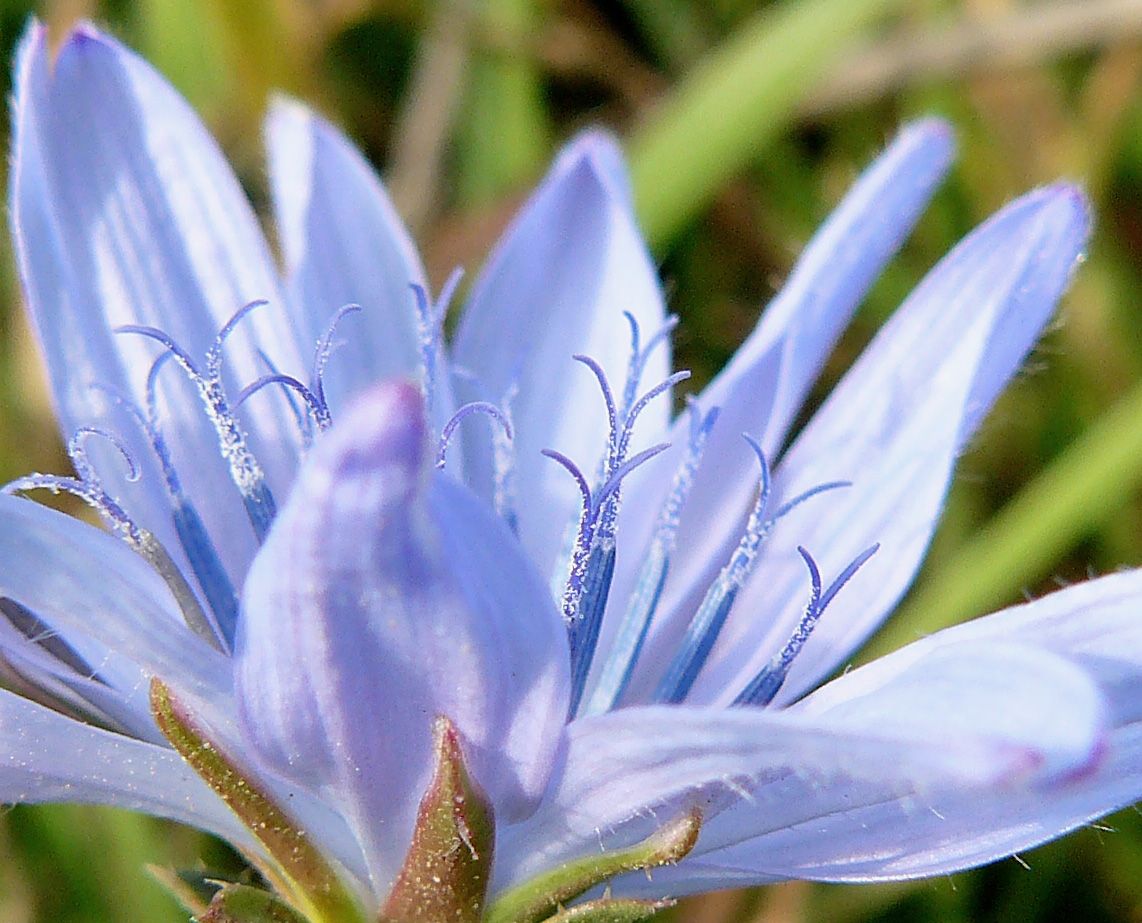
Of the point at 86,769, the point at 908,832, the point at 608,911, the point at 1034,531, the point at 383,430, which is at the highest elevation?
the point at 383,430

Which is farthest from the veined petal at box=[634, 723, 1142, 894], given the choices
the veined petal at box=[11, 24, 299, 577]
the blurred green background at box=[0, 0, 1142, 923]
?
the blurred green background at box=[0, 0, 1142, 923]

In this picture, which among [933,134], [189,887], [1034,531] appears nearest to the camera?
[189,887]

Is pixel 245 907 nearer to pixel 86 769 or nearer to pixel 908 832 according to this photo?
pixel 86 769

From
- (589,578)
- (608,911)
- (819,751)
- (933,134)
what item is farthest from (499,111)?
(819,751)

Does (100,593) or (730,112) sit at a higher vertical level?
(100,593)

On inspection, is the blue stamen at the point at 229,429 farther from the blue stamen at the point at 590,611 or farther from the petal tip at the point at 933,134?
the petal tip at the point at 933,134

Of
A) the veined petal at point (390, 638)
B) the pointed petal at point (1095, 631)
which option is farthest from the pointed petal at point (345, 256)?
the pointed petal at point (1095, 631)
